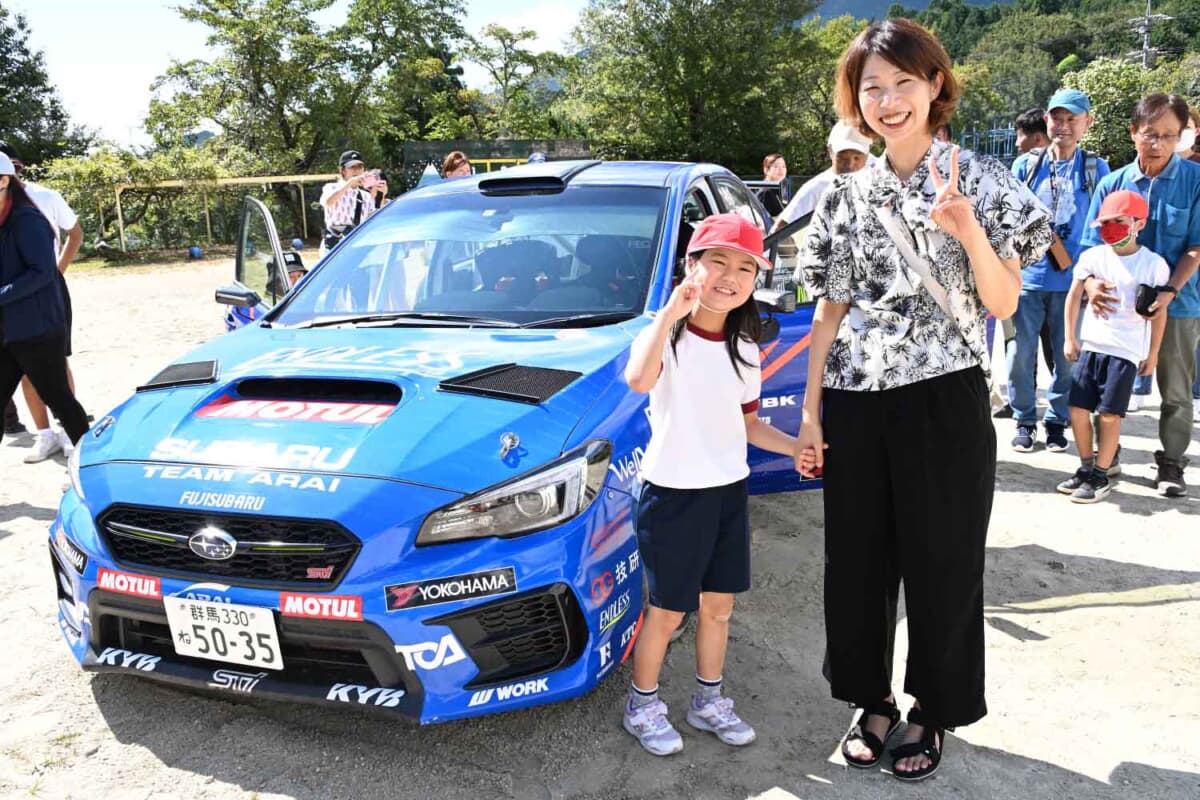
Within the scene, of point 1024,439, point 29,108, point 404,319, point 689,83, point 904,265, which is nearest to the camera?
point 904,265

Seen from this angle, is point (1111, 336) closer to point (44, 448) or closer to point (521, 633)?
point (521, 633)

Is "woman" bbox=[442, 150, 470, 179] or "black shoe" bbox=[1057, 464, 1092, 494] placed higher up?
"woman" bbox=[442, 150, 470, 179]

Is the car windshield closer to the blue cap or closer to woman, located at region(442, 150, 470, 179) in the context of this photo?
the blue cap

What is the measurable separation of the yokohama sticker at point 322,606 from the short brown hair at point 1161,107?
14.6 ft

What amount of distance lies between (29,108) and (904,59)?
1456 inches

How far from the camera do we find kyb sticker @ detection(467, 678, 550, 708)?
2.39 meters

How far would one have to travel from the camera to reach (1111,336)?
4.62 metres

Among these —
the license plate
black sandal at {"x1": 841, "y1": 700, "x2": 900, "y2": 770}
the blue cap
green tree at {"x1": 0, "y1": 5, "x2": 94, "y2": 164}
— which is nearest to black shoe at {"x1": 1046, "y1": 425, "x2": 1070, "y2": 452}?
the blue cap

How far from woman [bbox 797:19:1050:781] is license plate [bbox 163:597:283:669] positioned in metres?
1.49

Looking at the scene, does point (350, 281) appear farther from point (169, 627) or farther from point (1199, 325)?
point (1199, 325)

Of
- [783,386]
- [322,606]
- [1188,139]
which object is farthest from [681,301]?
[1188,139]

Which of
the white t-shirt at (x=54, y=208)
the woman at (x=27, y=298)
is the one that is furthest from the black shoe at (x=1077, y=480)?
the white t-shirt at (x=54, y=208)

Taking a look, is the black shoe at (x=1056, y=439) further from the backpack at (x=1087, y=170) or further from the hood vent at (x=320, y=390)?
the hood vent at (x=320, y=390)

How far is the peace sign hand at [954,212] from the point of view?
202 centimetres
